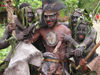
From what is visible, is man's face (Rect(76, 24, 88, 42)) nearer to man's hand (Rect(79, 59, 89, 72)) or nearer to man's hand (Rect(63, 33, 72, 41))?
man's hand (Rect(63, 33, 72, 41))

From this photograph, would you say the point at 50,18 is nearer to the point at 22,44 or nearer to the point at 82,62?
the point at 22,44

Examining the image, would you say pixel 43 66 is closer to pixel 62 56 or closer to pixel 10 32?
pixel 62 56

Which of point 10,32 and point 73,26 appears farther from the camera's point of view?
point 73,26

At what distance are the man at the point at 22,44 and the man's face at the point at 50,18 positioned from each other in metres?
0.28

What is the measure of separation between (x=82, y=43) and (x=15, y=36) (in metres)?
1.32

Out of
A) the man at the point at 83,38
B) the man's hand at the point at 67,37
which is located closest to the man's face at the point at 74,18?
the man at the point at 83,38

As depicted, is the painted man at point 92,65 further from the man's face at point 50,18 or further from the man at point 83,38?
the man's face at point 50,18

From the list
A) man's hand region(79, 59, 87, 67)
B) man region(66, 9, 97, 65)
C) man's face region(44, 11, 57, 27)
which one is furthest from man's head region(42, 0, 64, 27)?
man's hand region(79, 59, 87, 67)

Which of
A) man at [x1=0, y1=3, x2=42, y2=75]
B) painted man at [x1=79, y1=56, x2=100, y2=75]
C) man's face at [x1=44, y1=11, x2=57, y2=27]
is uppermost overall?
man's face at [x1=44, y1=11, x2=57, y2=27]

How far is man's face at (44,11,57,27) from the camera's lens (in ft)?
15.4

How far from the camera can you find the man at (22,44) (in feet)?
14.3

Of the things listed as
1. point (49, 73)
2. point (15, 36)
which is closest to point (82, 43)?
point (49, 73)

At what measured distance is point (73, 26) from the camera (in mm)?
4867

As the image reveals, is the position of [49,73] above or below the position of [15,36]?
below
